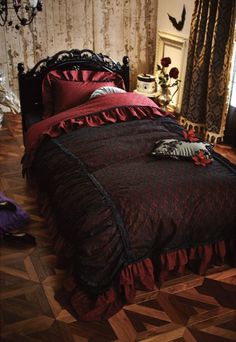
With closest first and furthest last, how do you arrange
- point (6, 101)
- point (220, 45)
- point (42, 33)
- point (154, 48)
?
1. point (220, 45)
2. point (6, 101)
3. point (42, 33)
4. point (154, 48)

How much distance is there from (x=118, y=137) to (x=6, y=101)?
2070 millimetres

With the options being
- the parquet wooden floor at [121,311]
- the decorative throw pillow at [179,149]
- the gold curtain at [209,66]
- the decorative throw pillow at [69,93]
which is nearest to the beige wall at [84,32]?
the gold curtain at [209,66]

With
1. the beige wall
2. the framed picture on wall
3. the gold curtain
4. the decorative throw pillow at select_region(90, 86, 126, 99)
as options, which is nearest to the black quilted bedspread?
the decorative throw pillow at select_region(90, 86, 126, 99)

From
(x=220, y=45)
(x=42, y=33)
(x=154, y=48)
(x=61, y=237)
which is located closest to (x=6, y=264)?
(x=61, y=237)

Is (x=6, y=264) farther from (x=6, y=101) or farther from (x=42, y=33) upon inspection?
(x=42, y=33)

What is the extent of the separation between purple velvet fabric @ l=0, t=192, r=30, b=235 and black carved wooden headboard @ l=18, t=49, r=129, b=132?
0.98m

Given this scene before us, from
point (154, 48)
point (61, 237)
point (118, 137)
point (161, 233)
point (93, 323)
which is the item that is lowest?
point (93, 323)

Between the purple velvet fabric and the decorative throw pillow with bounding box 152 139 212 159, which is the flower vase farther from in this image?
the purple velvet fabric

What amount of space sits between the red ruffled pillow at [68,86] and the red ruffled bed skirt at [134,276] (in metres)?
1.40

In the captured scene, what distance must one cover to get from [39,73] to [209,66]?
5.71 feet

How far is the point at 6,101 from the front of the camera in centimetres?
432

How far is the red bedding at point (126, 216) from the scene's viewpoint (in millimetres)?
1984

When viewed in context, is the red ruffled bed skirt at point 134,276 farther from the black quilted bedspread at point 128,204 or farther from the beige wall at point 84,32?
the beige wall at point 84,32

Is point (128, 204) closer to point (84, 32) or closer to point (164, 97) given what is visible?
point (164, 97)
